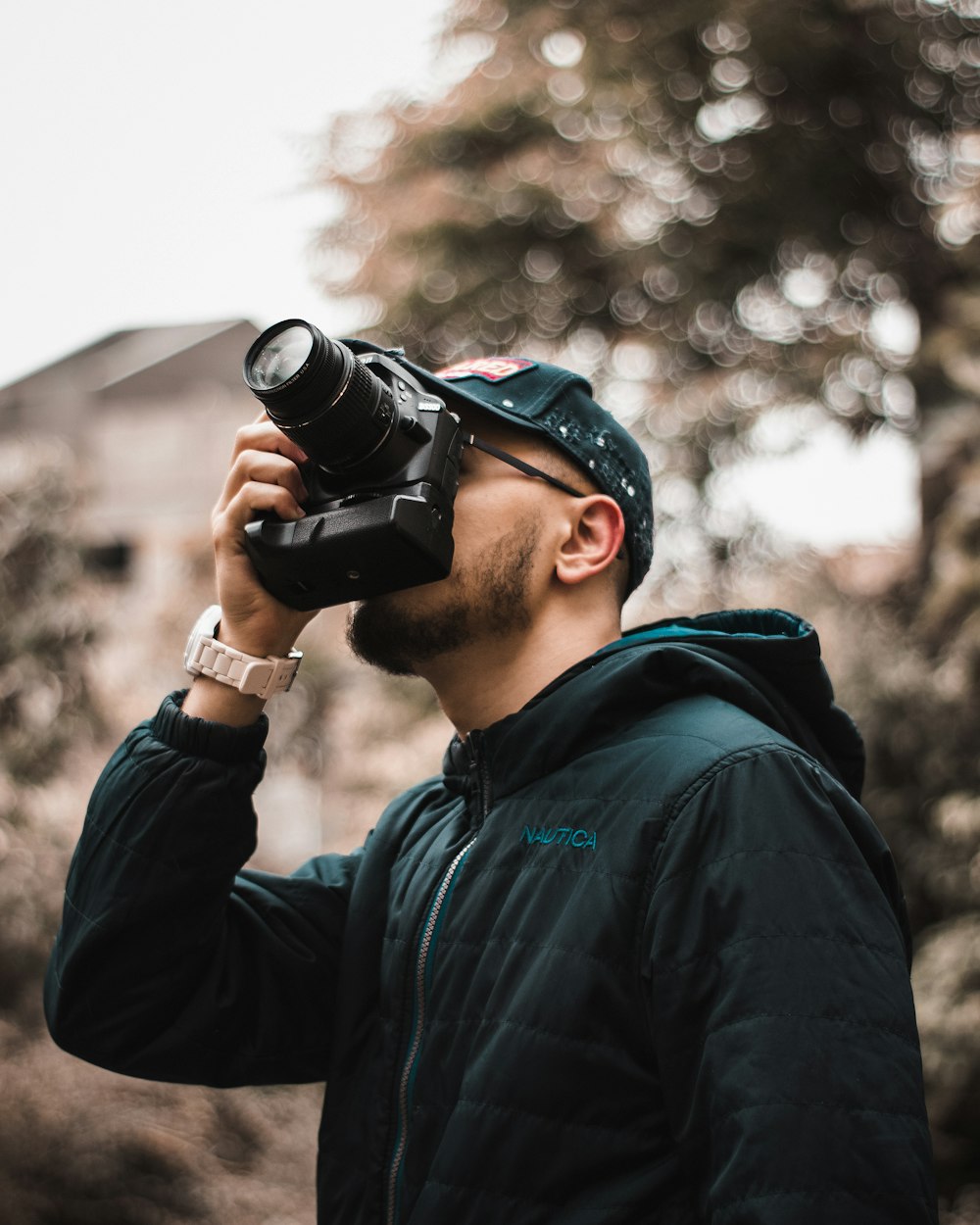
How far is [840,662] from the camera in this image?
18.5 feet

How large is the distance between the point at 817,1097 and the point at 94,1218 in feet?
11.5

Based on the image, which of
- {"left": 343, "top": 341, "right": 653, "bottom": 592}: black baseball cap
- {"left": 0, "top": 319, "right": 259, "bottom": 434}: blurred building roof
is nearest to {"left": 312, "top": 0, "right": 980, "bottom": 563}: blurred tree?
{"left": 343, "top": 341, "right": 653, "bottom": 592}: black baseball cap

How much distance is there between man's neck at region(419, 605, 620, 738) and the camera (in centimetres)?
154

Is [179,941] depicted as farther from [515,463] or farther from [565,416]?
[565,416]

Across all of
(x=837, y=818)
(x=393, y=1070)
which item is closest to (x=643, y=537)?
(x=837, y=818)

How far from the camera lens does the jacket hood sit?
38 centimetres

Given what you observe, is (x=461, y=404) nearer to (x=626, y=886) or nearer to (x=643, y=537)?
(x=643, y=537)

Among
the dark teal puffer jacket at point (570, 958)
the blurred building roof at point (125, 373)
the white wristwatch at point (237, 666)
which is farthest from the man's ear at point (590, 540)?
the blurred building roof at point (125, 373)

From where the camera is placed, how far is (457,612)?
150 cm

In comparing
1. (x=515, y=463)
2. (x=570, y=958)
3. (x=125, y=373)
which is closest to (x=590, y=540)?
(x=515, y=463)

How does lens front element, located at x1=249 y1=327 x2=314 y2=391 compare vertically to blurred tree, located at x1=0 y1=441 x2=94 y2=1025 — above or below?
above

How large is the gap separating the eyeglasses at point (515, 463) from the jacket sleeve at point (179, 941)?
0.49 m

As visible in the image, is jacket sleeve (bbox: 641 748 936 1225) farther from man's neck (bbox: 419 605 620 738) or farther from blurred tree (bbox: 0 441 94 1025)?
blurred tree (bbox: 0 441 94 1025)

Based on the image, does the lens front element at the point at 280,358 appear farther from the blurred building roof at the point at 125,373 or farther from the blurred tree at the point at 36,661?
the blurred building roof at the point at 125,373
